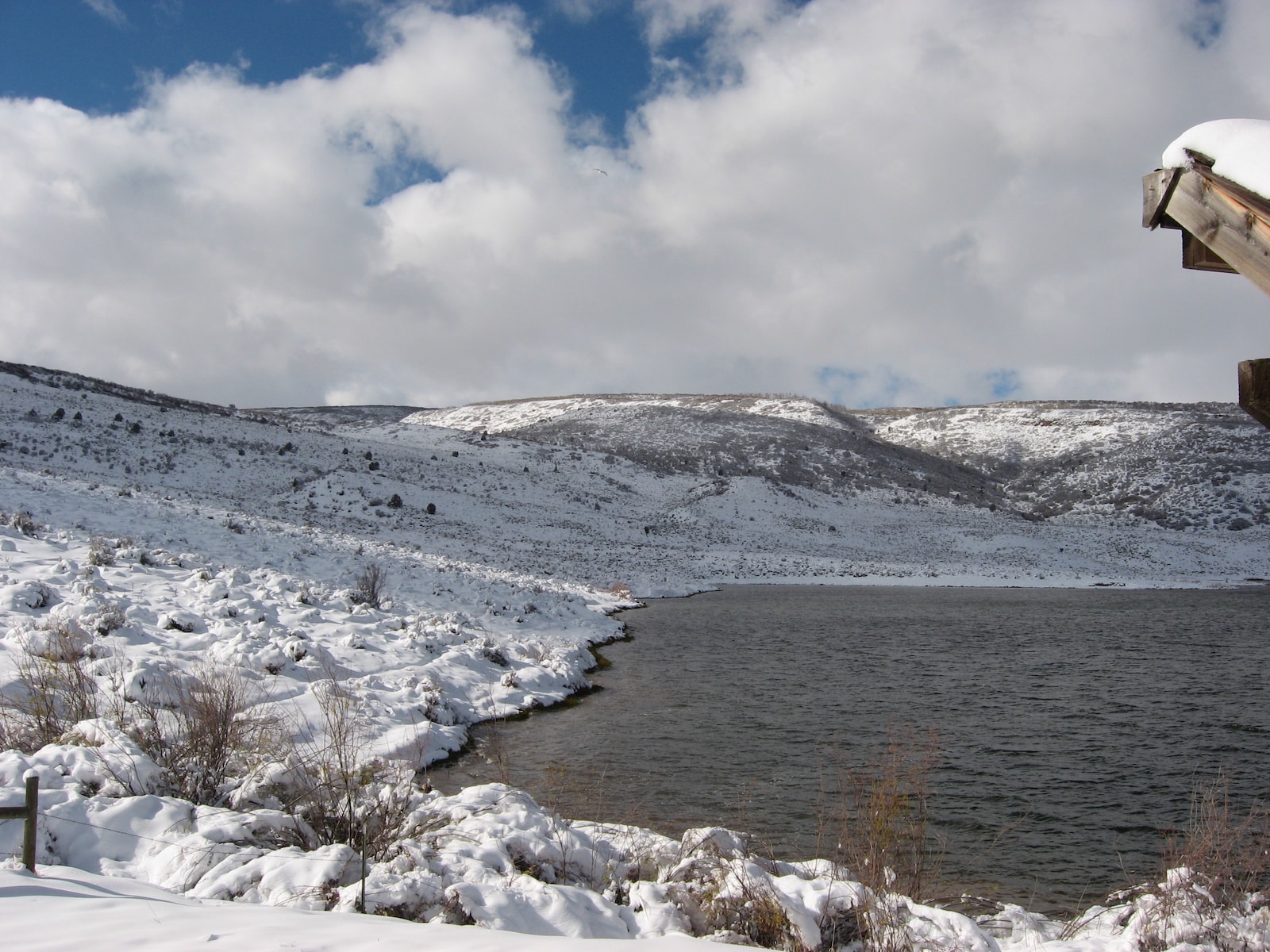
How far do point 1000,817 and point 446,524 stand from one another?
34617 millimetres

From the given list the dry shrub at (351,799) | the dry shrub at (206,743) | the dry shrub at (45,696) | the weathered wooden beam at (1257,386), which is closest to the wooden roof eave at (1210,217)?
the weathered wooden beam at (1257,386)

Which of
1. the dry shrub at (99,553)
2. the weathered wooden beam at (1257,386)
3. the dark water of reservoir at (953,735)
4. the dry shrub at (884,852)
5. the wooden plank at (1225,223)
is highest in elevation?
the wooden plank at (1225,223)

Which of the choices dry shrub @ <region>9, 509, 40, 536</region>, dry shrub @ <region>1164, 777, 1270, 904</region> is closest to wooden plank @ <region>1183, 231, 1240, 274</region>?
dry shrub @ <region>1164, 777, 1270, 904</region>

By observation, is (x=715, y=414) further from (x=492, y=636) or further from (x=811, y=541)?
(x=492, y=636)

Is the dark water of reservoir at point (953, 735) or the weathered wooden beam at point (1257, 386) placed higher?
the weathered wooden beam at point (1257, 386)

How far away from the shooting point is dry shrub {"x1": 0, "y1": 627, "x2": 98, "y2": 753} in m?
7.25

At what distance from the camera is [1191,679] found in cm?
1512

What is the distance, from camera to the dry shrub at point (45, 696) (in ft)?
23.8

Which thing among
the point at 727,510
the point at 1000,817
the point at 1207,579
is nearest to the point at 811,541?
the point at 727,510

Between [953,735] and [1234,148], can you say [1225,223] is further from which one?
[953,735]

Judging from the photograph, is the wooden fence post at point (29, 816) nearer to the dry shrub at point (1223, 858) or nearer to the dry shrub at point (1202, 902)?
the dry shrub at point (1202, 902)

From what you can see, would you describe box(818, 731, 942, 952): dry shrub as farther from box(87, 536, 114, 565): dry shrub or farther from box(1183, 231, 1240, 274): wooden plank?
box(87, 536, 114, 565): dry shrub

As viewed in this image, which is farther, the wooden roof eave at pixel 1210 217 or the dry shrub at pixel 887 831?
the dry shrub at pixel 887 831

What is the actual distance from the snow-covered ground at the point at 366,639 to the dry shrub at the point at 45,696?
2.5 inches
